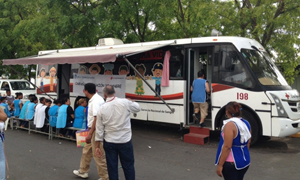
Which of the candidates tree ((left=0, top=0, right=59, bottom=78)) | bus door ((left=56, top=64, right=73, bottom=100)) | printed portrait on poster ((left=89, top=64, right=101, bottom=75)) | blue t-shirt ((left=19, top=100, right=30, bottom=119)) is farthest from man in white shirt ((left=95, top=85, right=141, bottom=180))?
tree ((left=0, top=0, right=59, bottom=78))

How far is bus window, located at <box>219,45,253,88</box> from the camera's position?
25.7 ft

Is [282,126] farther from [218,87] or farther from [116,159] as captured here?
[116,159]

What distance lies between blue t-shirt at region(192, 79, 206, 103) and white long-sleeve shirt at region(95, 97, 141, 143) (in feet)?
13.7

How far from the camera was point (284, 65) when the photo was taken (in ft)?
35.6

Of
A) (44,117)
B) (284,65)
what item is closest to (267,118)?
(284,65)

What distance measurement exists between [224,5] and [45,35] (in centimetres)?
903

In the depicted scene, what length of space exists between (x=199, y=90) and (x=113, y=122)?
4389 mm

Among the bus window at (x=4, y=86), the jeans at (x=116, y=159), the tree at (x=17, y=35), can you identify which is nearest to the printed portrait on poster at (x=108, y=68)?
the jeans at (x=116, y=159)

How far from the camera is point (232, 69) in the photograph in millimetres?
8031

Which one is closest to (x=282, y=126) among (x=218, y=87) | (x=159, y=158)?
(x=218, y=87)

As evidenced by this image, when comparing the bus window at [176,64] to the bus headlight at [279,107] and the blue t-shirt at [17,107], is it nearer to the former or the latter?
the bus headlight at [279,107]

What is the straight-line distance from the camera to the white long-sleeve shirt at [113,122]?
4.30 metres

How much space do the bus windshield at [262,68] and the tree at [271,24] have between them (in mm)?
2267

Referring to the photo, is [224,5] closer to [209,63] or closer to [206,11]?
[206,11]
